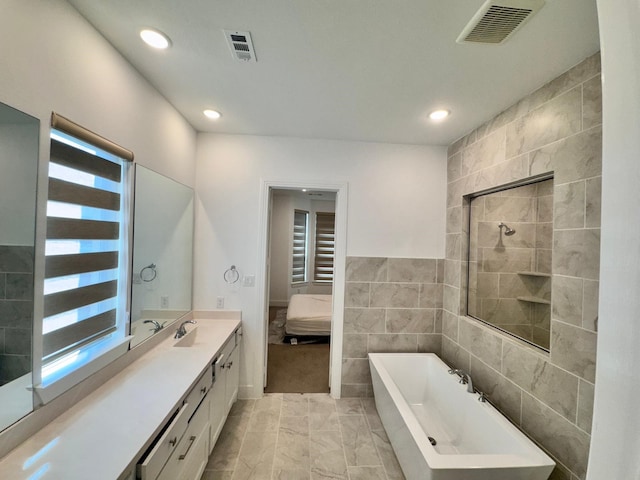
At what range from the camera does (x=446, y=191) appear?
105 inches

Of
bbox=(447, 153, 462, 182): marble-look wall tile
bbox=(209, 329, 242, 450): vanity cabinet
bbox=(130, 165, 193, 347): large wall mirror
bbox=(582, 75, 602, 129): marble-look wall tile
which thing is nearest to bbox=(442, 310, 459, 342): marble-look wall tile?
bbox=(447, 153, 462, 182): marble-look wall tile

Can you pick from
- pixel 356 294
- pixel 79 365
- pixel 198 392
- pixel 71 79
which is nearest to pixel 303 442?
pixel 198 392

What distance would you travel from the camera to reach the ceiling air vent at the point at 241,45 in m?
1.27

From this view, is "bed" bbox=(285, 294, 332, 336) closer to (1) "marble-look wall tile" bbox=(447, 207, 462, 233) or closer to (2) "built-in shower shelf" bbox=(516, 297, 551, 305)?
(1) "marble-look wall tile" bbox=(447, 207, 462, 233)

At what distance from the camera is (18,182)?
3.22ft

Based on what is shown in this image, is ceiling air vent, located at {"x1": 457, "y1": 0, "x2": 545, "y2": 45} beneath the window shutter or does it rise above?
above

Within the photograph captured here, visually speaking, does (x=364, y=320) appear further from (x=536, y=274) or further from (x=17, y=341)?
(x=17, y=341)

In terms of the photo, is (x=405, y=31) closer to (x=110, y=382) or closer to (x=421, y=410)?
(x=110, y=382)

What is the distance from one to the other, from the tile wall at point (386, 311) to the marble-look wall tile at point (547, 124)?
49.9 inches

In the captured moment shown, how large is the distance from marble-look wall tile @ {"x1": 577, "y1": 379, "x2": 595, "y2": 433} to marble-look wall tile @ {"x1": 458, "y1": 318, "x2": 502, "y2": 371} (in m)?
0.55

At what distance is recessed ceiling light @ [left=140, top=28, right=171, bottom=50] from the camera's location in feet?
4.23

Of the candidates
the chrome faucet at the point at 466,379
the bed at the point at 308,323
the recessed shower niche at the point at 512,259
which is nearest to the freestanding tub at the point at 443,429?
the chrome faucet at the point at 466,379

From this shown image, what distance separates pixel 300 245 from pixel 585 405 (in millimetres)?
5243

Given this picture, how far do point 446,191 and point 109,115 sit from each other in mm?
2779
